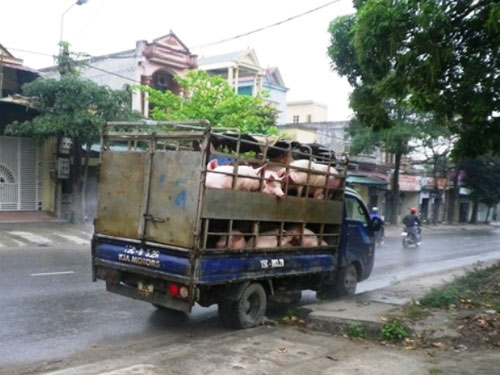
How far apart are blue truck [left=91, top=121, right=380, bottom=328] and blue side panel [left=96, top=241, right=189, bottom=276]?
1 centimetres

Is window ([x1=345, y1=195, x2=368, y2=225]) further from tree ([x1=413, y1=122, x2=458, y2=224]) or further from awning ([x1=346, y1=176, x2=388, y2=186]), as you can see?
awning ([x1=346, y1=176, x2=388, y2=186])

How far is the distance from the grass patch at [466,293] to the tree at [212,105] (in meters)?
11.6

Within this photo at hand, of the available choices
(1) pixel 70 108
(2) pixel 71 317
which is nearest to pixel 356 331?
(2) pixel 71 317

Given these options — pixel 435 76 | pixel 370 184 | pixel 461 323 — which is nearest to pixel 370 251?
pixel 461 323

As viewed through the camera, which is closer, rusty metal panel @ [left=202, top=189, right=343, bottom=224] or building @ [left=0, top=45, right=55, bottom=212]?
rusty metal panel @ [left=202, top=189, right=343, bottom=224]

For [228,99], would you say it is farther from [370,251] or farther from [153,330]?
[153,330]

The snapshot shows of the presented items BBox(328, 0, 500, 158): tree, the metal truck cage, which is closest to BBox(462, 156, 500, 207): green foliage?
BBox(328, 0, 500, 158): tree

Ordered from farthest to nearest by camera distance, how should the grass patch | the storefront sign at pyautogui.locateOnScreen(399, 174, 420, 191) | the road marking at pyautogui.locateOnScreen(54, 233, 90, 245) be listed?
the storefront sign at pyautogui.locateOnScreen(399, 174, 420, 191) → the road marking at pyautogui.locateOnScreen(54, 233, 90, 245) → the grass patch

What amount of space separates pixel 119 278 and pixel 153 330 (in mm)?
799

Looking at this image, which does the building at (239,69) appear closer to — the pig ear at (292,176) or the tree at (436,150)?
the tree at (436,150)

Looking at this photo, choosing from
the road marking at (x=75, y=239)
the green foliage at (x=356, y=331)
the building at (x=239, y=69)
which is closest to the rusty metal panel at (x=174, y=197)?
the green foliage at (x=356, y=331)

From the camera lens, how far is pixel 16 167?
20406 mm

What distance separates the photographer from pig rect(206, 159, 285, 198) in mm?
6449

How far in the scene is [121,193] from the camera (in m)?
7.07
